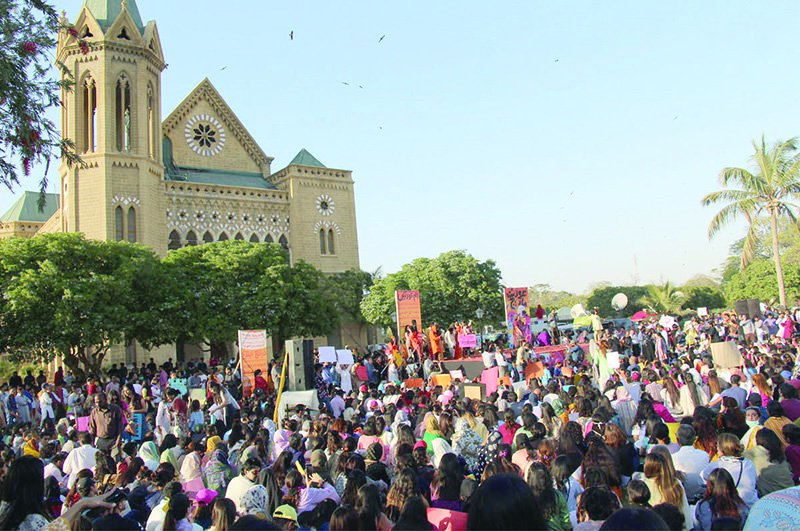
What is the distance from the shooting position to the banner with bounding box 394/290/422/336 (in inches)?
937

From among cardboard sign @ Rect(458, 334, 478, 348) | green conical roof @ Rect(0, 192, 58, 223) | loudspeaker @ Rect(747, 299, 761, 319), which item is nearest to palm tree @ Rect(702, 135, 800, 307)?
loudspeaker @ Rect(747, 299, 761, 319)

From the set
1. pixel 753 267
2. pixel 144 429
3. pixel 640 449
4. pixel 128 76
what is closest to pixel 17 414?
pixel 144 429

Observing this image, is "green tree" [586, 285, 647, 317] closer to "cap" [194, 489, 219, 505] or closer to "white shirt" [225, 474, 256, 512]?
"white shirt" [225, 474, 256, 512]

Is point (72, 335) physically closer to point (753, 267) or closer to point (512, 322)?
point (512, 322)

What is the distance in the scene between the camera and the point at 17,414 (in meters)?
16.0

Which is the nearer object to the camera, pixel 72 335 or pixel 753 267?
pixel 72 335

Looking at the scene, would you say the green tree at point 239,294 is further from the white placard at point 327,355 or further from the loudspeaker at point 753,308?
the loudspeaker at point 753,308

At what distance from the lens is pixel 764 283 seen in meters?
49.8

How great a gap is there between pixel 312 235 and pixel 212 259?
39.5ft

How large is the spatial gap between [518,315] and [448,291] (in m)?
13.3

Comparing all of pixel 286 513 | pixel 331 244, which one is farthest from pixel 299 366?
pixel 331 244

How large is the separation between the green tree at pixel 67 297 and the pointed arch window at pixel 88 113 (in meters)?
10.5

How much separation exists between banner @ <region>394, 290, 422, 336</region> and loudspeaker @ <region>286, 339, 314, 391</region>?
5845mm

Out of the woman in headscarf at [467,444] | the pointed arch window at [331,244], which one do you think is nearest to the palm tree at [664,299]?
the pointed arch window at [331,244]
